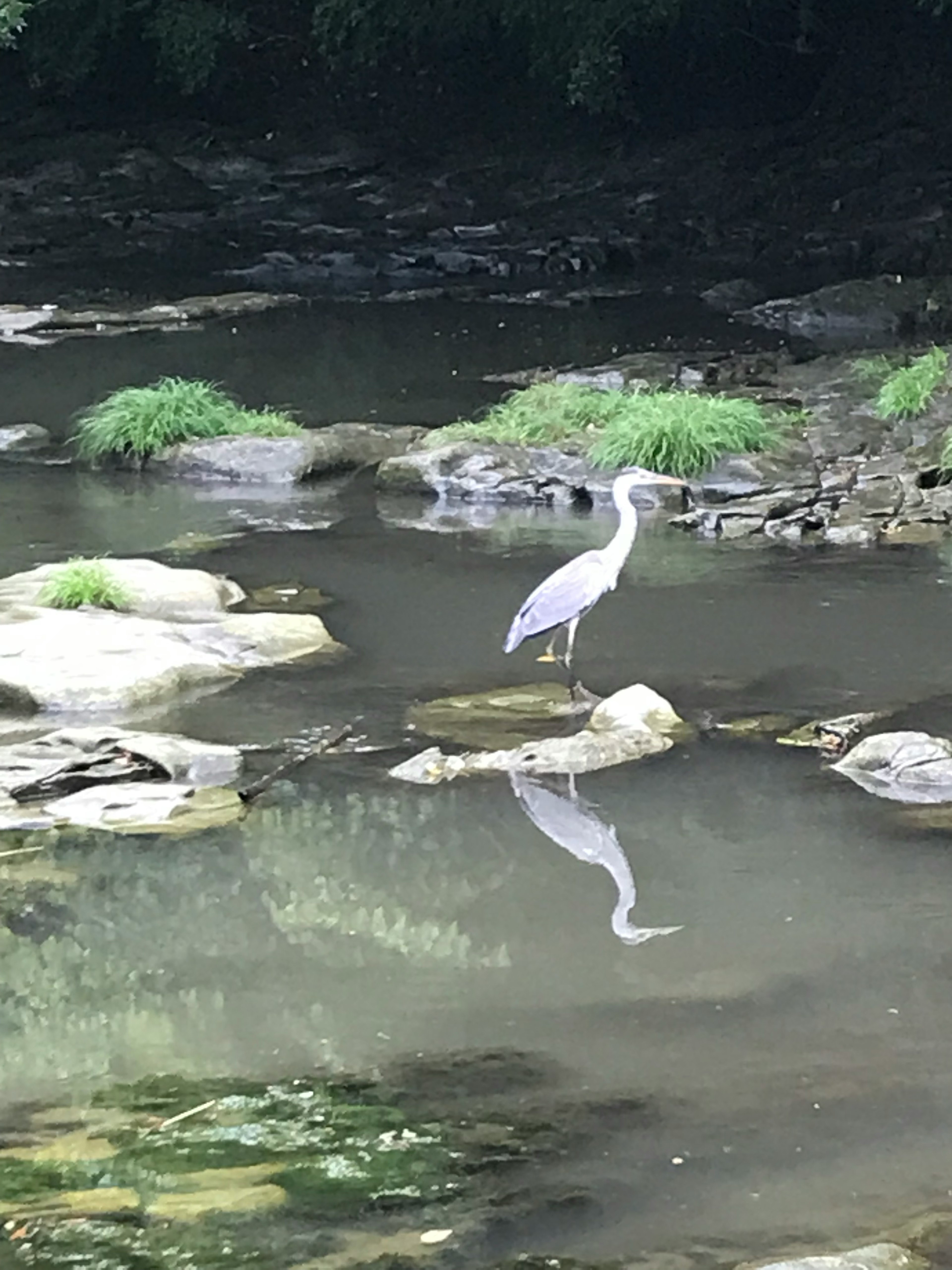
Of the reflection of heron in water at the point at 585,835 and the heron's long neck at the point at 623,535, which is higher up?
the heron's long neck at the point at 623,535

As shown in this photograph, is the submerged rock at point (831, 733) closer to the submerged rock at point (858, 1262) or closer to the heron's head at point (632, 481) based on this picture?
the heron's head at point (632, 481)

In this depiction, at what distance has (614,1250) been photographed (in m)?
4.06

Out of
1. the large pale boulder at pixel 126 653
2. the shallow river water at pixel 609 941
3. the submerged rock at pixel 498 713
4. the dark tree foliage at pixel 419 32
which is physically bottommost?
the shallow river water at pixel 609 941

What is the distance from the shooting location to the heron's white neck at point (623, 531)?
8.69 meters

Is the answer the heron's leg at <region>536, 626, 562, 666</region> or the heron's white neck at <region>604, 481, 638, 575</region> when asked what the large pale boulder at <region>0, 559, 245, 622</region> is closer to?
the heron's leg at <region>536, 626, 562, 666</region>

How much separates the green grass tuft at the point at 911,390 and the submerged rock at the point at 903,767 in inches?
258

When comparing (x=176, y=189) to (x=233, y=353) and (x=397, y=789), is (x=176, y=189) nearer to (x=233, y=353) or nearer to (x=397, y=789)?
(x=233, y=353)

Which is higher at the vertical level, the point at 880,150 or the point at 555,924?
the point at 880,150

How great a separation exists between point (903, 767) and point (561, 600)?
6.56 feet

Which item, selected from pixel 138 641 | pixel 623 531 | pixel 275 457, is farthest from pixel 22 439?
pixel 623 531

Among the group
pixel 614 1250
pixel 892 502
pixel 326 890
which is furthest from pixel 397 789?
pixel 892 502

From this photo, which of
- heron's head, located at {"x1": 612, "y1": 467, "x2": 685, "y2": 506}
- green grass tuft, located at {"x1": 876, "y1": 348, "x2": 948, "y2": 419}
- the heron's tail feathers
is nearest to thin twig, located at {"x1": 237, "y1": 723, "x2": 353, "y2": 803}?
the heron's tail feathers

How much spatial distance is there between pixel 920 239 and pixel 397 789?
52.7 feet

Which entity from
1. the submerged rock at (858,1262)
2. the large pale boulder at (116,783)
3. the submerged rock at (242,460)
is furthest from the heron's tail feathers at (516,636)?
the submerged rock at (242,460)
